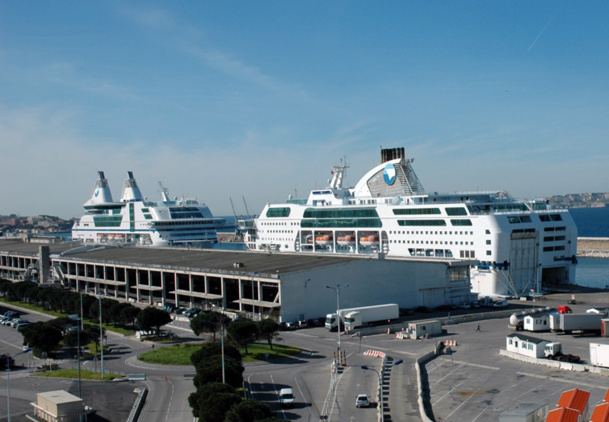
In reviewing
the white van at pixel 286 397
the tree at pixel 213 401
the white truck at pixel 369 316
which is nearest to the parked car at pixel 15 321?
the white truck at pixel 369 316

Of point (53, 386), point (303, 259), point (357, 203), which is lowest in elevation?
point (53, 386)

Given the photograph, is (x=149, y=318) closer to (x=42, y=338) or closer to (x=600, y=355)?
(x=42, y=338)

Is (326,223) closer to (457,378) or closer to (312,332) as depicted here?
(312,332)

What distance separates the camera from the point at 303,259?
5562cm

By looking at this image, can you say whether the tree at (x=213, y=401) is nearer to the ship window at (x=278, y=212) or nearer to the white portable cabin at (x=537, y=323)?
the white portable cabin at (x=537, y=323)

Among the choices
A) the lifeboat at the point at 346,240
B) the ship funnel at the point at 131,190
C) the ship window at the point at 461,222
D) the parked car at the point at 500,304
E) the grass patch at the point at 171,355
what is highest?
the ship funnel at the point at 131,190

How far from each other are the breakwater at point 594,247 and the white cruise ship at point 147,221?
70573mm

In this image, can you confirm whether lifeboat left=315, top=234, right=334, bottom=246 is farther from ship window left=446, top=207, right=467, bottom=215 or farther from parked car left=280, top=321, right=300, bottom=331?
parked car left=280, top=321, right=300, bottom=331

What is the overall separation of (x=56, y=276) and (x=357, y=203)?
3616 cm

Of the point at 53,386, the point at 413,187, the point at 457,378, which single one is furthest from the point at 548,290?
the point at 53,386

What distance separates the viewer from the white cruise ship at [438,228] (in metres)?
56.8

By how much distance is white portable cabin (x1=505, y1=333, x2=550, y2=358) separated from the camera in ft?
109

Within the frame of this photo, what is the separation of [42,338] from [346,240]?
38903 millimetres

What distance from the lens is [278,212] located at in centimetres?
7944
